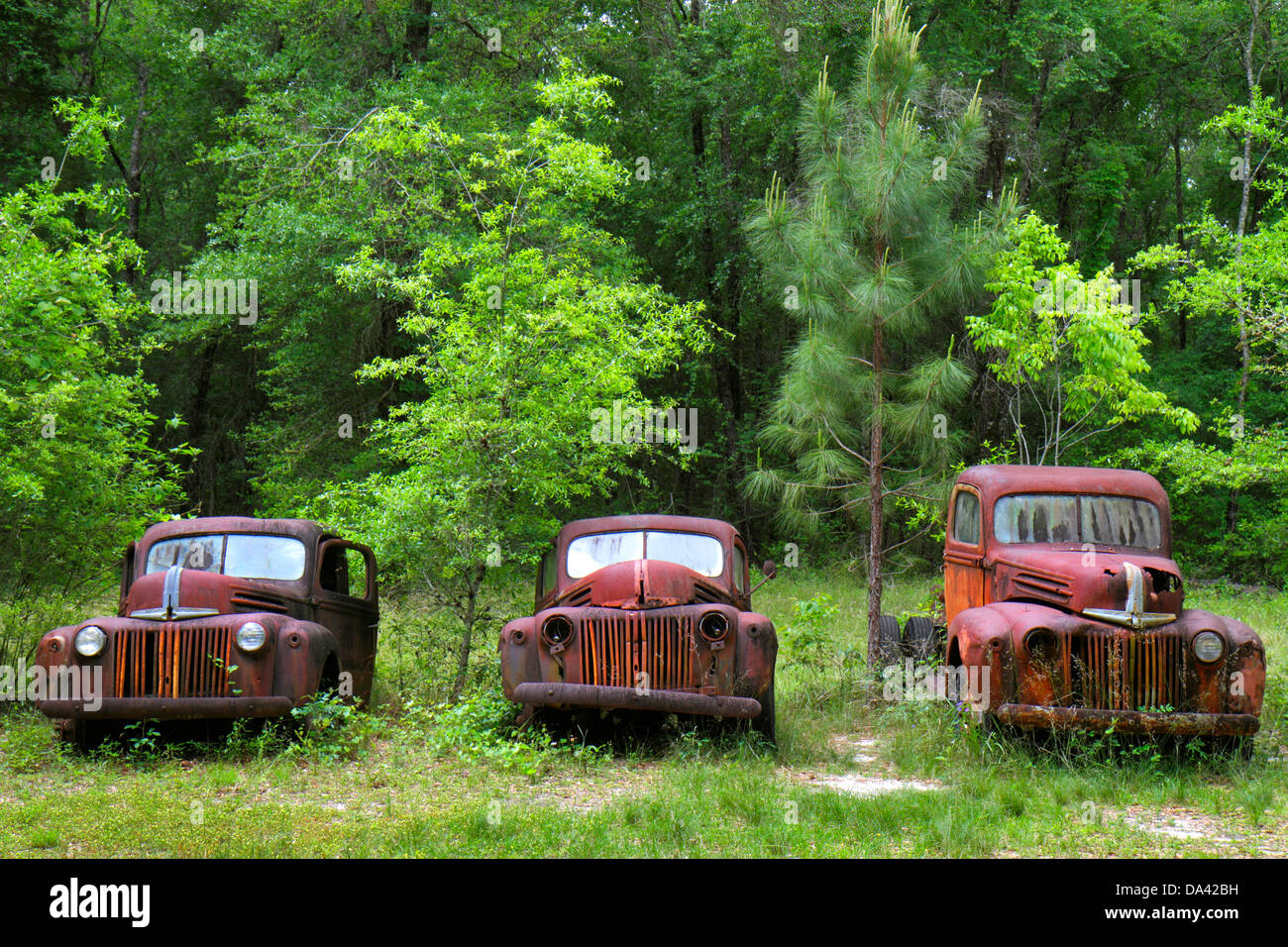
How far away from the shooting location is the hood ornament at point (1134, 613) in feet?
24.0

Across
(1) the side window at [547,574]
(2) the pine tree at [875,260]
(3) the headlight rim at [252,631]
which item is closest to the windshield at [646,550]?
(1) the side window at [547,574]

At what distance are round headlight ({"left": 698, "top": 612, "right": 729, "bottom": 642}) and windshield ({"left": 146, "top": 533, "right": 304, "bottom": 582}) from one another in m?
3.30

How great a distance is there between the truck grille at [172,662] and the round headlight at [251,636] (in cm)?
8

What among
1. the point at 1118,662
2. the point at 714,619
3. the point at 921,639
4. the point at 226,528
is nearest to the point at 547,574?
the point at 714,619

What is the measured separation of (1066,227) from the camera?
2464 cm

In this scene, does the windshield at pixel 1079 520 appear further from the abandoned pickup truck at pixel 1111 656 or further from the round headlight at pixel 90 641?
the round headlight at pixel 90 641

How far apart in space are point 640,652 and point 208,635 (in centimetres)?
298

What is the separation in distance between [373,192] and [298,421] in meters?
5.10

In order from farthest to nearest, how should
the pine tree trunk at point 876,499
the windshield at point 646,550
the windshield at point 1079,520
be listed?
the pine tree trunk at point 876,499 → the windshield at point 646,550 → the windshield at point 1079,520

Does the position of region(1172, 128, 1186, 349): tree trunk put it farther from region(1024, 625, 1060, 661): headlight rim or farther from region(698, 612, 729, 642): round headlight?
region(698, 612, 729, 642): round headlight

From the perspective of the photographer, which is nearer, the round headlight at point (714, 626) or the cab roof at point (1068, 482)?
the round headlight at point (714, 626)

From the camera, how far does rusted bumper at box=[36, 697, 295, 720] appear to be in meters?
7.38

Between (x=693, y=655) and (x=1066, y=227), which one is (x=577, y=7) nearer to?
(x=1066, y=227)
